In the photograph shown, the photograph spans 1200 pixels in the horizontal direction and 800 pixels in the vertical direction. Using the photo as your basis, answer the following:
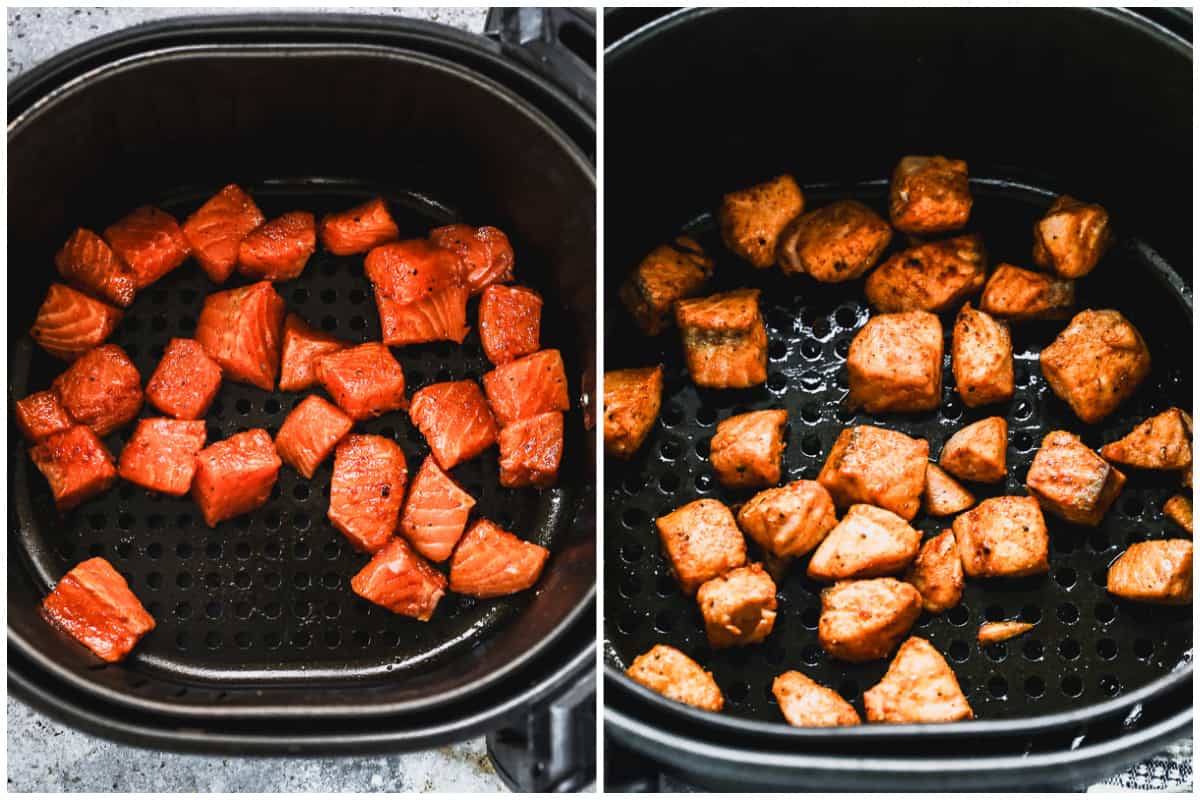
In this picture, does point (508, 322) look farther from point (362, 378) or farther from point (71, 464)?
point (71, 464)

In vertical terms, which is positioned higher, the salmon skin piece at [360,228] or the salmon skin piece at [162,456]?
the salmon skin piece at [360,228]

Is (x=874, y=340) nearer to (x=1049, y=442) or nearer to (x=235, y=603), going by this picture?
(x=1049, y=442)

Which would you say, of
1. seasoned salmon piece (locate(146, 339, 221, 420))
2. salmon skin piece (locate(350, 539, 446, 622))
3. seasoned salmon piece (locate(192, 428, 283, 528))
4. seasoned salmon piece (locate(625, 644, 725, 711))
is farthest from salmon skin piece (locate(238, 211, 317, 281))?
seasoned salmon piece (locate(625, 644, 725, 711))

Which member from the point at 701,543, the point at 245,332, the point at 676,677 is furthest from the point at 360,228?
the point at 676,677

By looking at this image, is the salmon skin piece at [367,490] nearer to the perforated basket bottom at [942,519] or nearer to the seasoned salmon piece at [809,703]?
the perforated basket bottom at [942,519]

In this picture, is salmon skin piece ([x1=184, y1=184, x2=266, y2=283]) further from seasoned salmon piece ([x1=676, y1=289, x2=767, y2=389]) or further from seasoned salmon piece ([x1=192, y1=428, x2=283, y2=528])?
seasoned salmon piece ([x1=676, y1=289, x2=767, y2=389])

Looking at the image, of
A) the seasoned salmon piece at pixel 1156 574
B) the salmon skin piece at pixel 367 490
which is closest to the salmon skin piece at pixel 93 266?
the salmon skin piece at pixel 367 490
